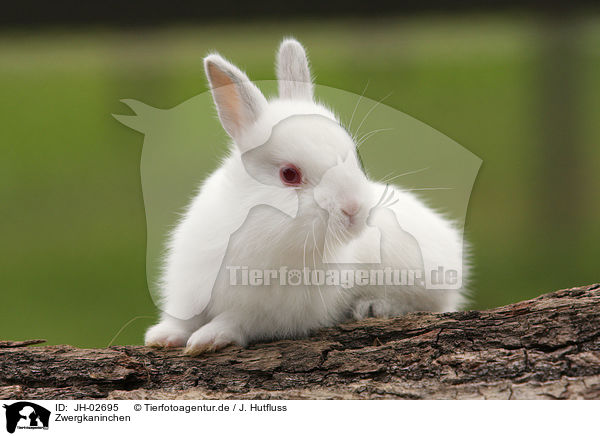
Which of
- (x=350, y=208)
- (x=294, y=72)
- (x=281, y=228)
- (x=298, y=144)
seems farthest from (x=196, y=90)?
(x=350, y=208)

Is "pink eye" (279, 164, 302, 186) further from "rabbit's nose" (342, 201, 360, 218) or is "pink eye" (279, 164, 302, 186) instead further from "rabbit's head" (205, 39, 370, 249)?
"rabbit's nose" (342, 201, 360, 218)

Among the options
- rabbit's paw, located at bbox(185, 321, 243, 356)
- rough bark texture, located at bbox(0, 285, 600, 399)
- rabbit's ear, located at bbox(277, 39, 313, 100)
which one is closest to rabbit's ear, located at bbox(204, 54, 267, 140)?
rabbit's ear, located at bbox(277, 39, 313, 100)
